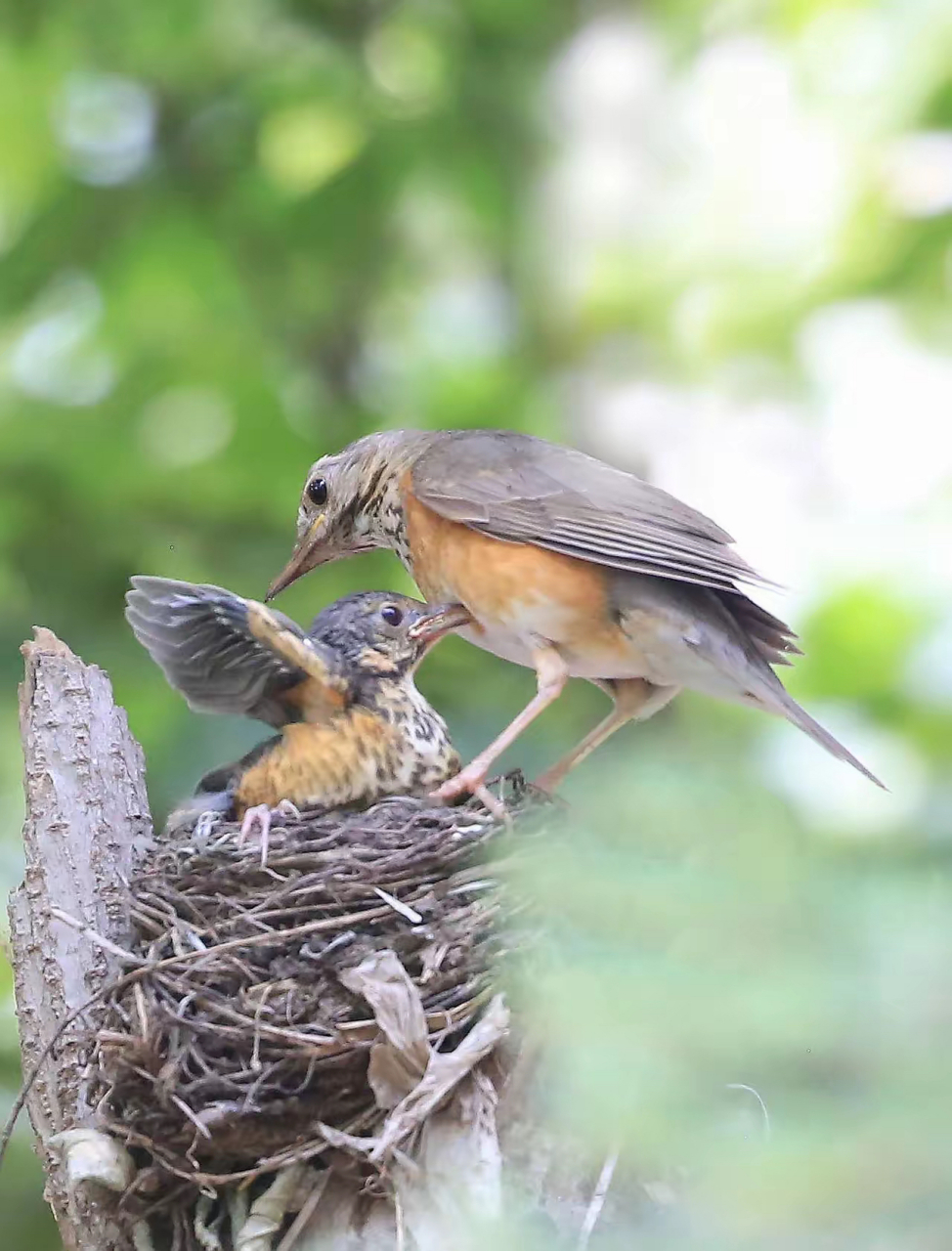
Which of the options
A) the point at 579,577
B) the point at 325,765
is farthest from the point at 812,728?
the point at 325,765

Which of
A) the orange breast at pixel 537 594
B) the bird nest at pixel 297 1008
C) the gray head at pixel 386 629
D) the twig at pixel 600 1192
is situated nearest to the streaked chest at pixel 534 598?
the orange breast at pixel 537 594

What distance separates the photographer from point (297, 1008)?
2502 mm

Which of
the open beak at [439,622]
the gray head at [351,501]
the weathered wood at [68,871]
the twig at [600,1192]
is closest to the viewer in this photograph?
the twig at [600,1192]

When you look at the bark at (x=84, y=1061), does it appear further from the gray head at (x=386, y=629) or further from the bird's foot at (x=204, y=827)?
the gray head at (x=386, y=629)

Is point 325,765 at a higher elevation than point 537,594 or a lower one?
lower

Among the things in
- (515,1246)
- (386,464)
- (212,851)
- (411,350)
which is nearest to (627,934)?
(515,1246)

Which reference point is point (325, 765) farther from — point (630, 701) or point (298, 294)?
point (298, 294)

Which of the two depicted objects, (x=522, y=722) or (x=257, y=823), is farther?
(x=522, y=722)

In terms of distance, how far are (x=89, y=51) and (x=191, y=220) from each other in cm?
65

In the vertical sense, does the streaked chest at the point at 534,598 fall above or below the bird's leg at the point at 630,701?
above

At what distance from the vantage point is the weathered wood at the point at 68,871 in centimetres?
248

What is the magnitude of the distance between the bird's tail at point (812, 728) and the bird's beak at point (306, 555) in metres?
1.14

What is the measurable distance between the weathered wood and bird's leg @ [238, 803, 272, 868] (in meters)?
0.20

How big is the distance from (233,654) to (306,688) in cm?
22
